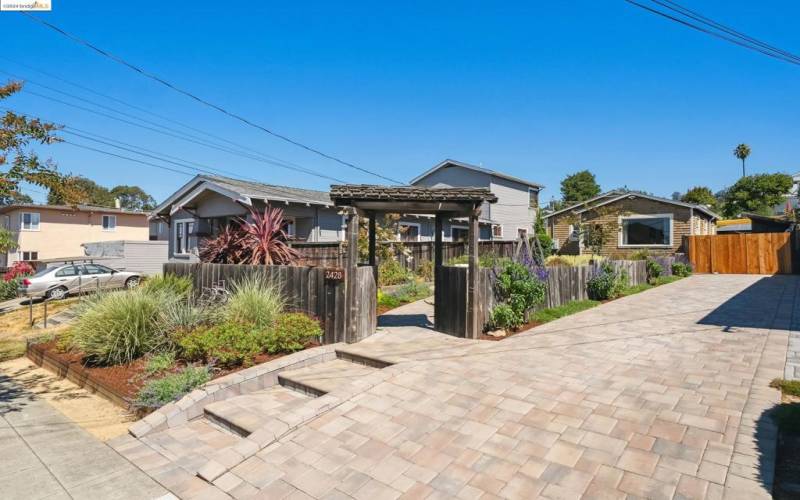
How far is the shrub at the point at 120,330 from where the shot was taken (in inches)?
259

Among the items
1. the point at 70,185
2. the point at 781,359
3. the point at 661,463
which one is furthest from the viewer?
the point at 781,359

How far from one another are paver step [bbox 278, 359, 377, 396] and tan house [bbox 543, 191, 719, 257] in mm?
17491

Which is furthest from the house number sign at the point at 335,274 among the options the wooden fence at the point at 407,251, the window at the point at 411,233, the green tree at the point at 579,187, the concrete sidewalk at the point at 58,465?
the green tree at the point at 579,187

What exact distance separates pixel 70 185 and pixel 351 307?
4.19 meters

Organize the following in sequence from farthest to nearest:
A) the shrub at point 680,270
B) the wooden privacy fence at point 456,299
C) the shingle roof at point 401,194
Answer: the shrub at point 680,270 → the wooden privacy fence at point 456,299 → the shingle roof at point 401,194

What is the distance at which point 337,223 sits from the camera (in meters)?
17.4

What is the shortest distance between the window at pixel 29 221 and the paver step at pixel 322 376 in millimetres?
31315

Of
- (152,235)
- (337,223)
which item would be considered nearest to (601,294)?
(337,223)

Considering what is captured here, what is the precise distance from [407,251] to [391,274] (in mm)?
1019

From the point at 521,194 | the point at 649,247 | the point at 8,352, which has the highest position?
the point at 521,194

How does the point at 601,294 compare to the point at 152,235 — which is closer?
the point at 601,294

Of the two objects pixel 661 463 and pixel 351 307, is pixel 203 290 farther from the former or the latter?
pixel 661 463

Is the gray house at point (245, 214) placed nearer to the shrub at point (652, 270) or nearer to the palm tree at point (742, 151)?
the shrub at point (652, 270)

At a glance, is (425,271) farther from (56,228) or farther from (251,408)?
(56,228)
